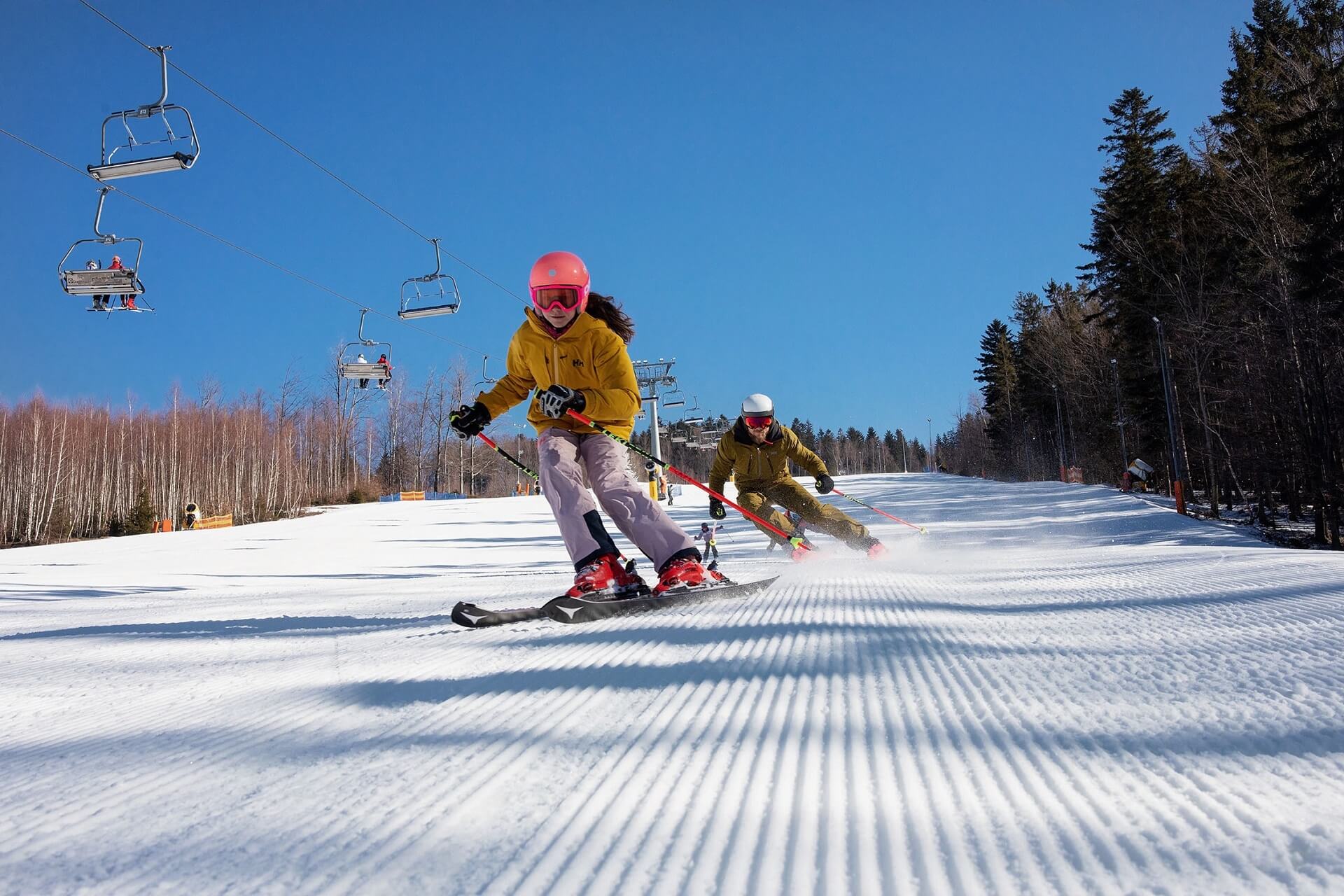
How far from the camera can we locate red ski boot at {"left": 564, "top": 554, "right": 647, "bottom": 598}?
3725mm

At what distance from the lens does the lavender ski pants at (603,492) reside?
3.89m

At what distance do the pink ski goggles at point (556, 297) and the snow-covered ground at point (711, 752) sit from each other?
5.58 ft

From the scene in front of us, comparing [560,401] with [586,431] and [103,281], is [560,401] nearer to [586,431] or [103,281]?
[586,431]

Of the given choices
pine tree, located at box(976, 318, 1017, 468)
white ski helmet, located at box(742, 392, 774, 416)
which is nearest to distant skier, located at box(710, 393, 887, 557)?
white ski helmet, located at box(742, 392, 774, 416)

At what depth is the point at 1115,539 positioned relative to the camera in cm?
1323

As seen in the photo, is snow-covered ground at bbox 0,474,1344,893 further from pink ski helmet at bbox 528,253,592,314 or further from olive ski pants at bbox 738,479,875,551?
olive ski pants at bbox 738,479,875,551

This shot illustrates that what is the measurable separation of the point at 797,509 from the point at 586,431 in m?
4.86

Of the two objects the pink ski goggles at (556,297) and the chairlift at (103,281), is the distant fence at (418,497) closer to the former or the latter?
the chairlift at (103,281)

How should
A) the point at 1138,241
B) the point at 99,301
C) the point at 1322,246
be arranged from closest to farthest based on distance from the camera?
the point at 99,301 < the point at 1322,246 < the point at 1138,241

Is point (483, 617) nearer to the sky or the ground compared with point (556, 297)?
nearer to the ground

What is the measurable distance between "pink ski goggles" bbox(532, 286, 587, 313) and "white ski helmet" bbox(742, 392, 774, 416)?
4.21m

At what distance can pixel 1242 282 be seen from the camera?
20719mm

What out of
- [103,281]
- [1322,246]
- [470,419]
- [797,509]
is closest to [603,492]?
[470,419]

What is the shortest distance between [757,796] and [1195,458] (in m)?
37.9
